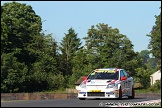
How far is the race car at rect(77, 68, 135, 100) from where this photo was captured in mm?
20766

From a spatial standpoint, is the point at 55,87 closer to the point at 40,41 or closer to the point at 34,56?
the point at 34,56

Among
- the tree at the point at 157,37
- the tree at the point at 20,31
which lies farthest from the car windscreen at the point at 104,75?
the tree at the point at 20,31

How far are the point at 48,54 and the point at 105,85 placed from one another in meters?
55.4

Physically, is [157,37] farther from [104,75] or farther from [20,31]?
[20,31]

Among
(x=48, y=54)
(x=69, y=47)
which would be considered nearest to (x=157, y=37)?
(x=48, y=54)

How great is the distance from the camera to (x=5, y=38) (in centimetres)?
5838

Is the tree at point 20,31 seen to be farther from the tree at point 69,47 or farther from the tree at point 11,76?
the tree at point 69,47

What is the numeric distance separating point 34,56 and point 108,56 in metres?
18.1

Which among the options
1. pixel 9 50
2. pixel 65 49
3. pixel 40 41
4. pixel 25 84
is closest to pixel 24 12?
pixel 40 41

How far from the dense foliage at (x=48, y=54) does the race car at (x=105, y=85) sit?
1197 inches

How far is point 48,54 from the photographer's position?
249 feet

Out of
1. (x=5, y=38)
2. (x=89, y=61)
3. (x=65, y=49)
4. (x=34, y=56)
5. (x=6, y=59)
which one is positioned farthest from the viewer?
(x=65, y=49)

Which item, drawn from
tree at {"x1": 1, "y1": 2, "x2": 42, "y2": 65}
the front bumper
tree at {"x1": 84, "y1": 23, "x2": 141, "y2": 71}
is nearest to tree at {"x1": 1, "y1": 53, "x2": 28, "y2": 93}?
tree at {"x1": 1, "y1": 2, "x2": 42, "y2": 65}

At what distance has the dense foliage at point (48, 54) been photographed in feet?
183
